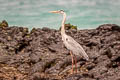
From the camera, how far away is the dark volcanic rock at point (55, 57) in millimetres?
22438

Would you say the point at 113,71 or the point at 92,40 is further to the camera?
the point at 92,40

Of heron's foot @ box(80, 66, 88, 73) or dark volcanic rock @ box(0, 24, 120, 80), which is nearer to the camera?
dark volcanic rock @ box(0, 24, 120, 80)

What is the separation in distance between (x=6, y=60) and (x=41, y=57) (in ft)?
14.9

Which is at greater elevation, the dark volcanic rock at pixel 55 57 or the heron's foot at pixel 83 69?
the dark volcanic rock at pixel 55 57

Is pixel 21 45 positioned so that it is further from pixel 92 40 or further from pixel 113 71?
pixel 113 71

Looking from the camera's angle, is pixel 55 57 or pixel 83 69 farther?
pixel 55 57

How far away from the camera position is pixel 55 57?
28.1m

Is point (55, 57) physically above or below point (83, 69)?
above

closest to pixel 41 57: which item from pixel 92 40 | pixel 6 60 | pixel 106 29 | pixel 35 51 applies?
pixel 35 51

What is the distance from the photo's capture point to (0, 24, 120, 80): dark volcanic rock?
2244 cm

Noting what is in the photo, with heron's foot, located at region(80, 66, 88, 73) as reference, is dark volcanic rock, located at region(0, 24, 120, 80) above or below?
above

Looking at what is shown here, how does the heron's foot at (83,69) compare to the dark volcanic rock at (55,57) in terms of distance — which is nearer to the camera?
the dark volcanic rock at (55,57)

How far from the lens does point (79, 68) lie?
25.2 m

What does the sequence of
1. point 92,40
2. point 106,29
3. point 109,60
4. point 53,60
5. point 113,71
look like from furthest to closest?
point 106,29 < point 92,40 < point 53,60 < point 109,60 < point 113,71
